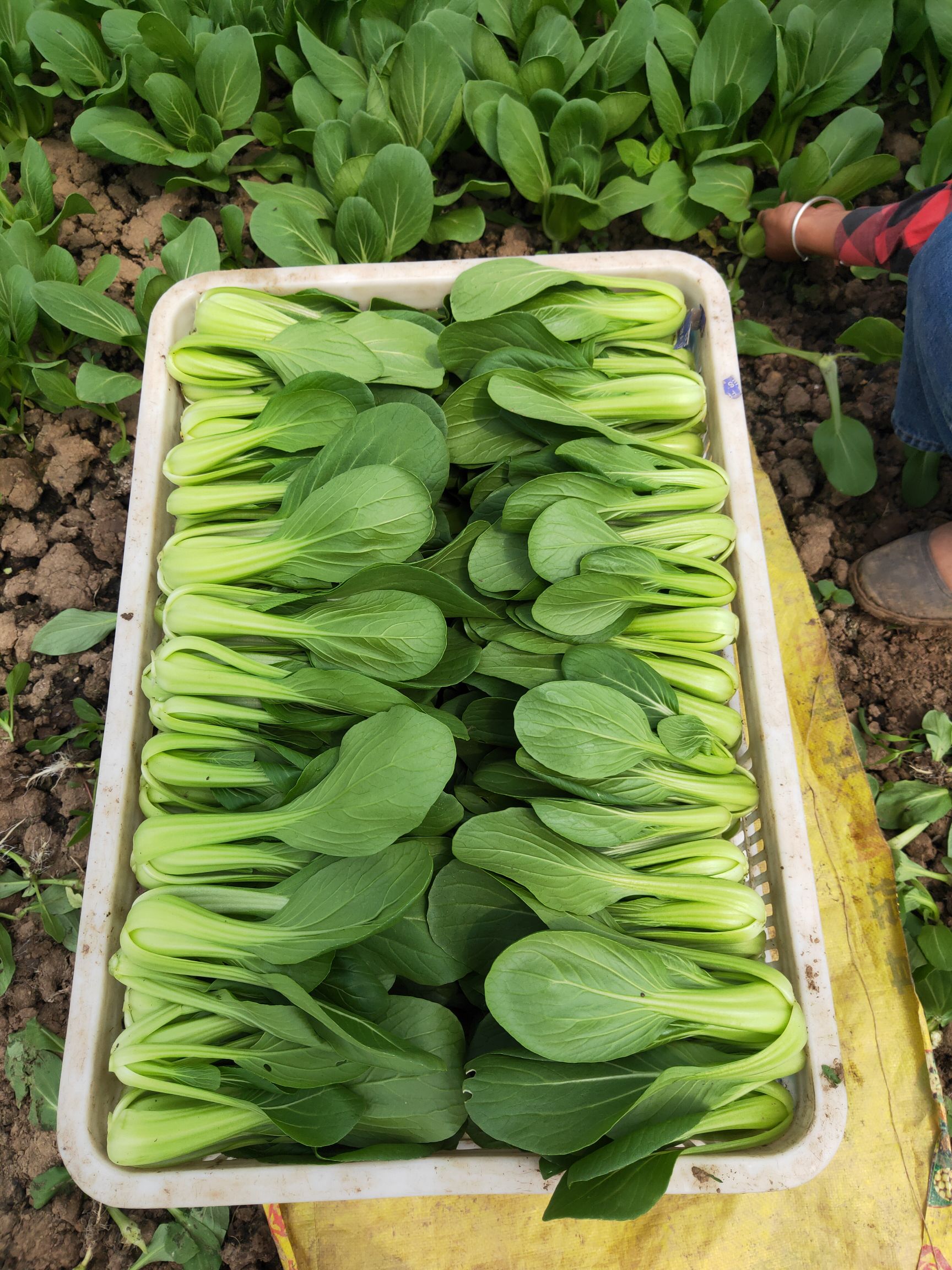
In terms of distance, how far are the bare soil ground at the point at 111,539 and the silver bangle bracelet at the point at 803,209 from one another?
15cm

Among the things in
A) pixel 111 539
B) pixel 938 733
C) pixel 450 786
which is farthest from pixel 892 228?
pixel 111 539

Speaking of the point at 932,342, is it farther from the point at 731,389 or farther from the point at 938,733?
the point at 938,733

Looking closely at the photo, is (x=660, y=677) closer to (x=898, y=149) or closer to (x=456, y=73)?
(x=456, y=73)

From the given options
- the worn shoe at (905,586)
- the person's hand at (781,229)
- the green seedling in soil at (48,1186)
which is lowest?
the green seedling in soil at (48,1186)

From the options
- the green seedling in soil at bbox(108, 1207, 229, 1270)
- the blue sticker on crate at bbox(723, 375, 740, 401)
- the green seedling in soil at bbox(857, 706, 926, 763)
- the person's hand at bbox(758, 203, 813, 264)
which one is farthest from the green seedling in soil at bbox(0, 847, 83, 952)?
the person's hand at bbox(758, 203, 813, 264)

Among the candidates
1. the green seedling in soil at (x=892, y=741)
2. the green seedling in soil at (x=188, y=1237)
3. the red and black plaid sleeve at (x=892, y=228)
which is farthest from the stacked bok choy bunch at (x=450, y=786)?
the red and black plaid sleeve at (x=892, y=228)

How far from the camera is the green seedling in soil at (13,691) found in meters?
2.02

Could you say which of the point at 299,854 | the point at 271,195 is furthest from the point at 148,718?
the point at 271,195

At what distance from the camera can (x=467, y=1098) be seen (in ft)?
4.37

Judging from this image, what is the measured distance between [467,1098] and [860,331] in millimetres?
1912

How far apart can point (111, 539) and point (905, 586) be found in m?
2.01

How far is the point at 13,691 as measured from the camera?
2.04 m

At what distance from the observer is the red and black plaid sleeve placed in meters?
2.00

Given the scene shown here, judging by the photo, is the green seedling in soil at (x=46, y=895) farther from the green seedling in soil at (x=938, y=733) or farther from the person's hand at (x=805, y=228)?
the person's hand at (x=805, y=228)
